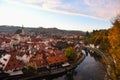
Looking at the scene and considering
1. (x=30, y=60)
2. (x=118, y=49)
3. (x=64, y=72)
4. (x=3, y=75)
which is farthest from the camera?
(x=30, y=60)

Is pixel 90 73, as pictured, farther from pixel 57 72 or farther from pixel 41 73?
pixel 41 73

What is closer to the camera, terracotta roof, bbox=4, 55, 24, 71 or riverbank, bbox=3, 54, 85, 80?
riverbank, bbox=3, 54, 85, 80

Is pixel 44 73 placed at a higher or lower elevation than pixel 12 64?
lower

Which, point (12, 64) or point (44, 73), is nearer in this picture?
point (44, 73)

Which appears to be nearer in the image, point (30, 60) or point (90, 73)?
point (90, 73)

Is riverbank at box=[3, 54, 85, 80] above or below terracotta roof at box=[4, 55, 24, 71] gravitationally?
below

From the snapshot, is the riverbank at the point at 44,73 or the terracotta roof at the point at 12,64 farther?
the terracotta roof at the point at 12,64

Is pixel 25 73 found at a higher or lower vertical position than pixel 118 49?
lower

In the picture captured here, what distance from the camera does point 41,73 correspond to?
41.2m

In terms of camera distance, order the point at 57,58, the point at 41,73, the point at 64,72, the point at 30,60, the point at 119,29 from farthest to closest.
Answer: the point at 57,58 < the point at 30,60 < the point at 64,72 < the point at 41,73 < the point at 119,29

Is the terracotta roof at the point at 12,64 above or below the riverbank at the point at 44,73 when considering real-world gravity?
above

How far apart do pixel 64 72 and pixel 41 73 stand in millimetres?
6081

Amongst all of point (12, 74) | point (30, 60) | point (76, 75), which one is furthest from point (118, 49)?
point (30, 60)

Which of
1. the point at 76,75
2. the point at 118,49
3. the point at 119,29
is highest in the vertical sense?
the point at 119,29
